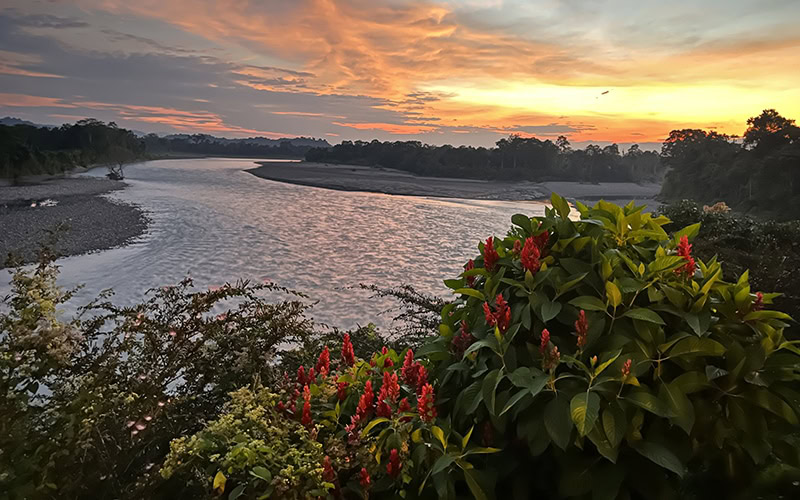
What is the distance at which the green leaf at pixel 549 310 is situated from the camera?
1.43 metres

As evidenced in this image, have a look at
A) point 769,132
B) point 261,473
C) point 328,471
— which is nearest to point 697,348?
point 328,471

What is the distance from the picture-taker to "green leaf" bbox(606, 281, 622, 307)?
1458 millimetres

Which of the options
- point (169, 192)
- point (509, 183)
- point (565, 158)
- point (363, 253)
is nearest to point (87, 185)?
point (169, 192)

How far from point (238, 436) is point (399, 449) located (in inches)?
17.9

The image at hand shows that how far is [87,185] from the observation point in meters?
36.0

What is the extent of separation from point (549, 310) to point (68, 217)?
20.3 meters

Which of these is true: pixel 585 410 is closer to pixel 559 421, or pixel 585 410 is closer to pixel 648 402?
pixel 559 421

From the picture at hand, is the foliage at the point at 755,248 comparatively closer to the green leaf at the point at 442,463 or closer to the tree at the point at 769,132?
the green leaf at the point at 442,463

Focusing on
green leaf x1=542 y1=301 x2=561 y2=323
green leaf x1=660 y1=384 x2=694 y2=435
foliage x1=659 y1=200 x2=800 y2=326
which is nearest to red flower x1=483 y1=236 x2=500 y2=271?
green leaf x1=542 y1=301 x2=561 y2=323

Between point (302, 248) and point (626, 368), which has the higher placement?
point (626, 368)

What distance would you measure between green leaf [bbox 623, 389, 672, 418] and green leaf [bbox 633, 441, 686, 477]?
93mm

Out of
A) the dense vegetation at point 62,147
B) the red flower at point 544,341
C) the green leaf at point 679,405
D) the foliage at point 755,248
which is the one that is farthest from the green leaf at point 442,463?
the dense vegetation at point 62,147

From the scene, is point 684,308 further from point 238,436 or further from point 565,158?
point 565,158

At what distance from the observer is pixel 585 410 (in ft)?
4.24
